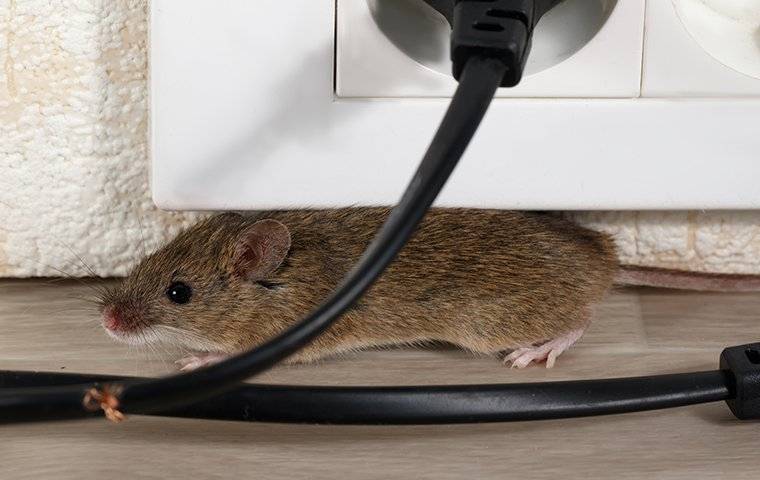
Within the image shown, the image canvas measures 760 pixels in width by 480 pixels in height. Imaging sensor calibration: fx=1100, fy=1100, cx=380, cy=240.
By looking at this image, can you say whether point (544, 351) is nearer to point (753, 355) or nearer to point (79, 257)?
point (753, 355)

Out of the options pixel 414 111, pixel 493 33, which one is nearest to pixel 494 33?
pixel 493 33

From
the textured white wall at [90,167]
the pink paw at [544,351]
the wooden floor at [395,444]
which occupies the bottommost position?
the wooden floor at [395,444]

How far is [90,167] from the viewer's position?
787 millimetres

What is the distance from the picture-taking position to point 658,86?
69 centimetres

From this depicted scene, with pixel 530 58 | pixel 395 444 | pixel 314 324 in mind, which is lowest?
pixel 395 444

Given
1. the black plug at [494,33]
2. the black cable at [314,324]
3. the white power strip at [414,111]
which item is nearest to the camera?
the black cable at [314,324]

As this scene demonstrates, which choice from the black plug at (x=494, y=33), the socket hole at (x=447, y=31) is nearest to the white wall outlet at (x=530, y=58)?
the socket hole at (x=447, y=31)

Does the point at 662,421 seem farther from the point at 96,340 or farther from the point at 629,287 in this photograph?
the point at 96,340

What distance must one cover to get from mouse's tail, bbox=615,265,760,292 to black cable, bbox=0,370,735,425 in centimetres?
23

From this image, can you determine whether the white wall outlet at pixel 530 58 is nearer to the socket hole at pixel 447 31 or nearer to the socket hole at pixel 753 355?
the socket hole at pixel 447 31

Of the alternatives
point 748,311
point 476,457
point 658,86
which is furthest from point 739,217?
point 476,457

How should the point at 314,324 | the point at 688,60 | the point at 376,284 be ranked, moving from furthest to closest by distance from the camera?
the point at 376,284 < the point at 688,60 < the point at 314,324

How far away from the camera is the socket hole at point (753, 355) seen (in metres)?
0.61

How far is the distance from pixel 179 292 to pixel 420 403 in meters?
0.31
